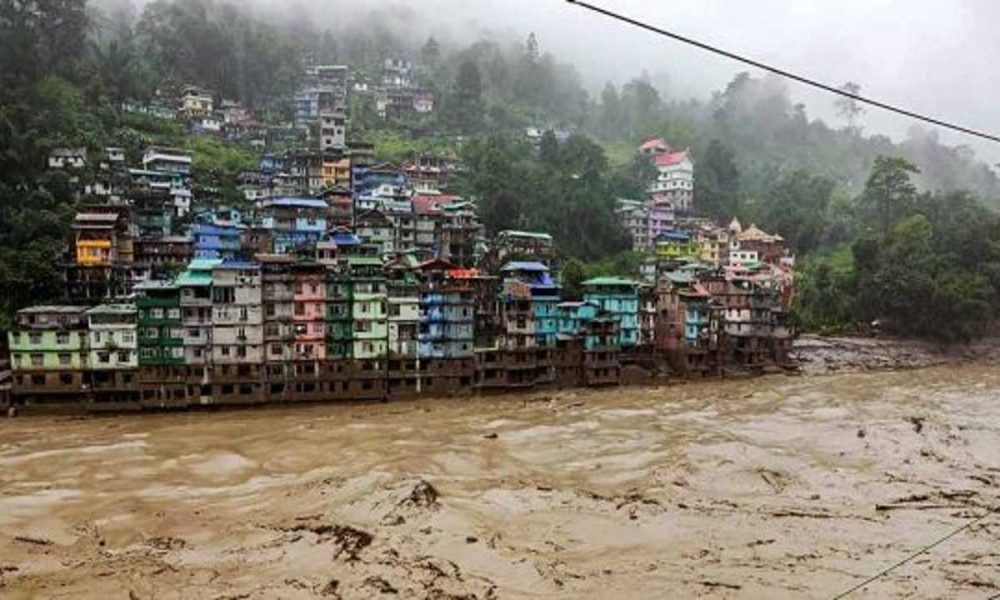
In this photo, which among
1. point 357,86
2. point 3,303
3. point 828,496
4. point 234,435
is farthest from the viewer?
point 357,86

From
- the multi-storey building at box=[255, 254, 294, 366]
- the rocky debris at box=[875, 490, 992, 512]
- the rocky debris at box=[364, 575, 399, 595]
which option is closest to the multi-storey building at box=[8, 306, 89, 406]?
the multi-storey building at box=[255, 254, 294, 366]

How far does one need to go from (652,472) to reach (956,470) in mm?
7004

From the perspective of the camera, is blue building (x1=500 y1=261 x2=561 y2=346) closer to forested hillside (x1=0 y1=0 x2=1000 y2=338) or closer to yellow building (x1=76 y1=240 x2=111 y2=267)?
forested hillside (x1=0 y1=0 x2=1000 y2=338)

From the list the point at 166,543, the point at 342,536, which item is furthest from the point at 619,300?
the point at 166,543

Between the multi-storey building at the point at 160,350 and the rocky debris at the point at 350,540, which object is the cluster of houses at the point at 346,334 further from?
the rocky debris at the point at 350,540

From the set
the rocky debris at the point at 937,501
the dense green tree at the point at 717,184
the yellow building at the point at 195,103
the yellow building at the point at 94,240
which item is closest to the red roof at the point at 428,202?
the yellow building at the point at 94,240

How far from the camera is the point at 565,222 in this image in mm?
44781

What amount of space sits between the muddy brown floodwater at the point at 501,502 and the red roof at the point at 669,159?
33452mm

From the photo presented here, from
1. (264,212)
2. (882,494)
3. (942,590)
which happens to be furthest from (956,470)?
(264,212)

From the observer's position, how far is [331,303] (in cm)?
2745

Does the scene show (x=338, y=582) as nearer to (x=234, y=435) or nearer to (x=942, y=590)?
(x=942, y=590)

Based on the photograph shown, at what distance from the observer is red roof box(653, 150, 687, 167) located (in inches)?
2261

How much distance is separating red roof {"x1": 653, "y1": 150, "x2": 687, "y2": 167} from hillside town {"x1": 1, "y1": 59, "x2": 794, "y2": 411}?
47.6ft

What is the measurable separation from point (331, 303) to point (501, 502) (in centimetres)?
1358
